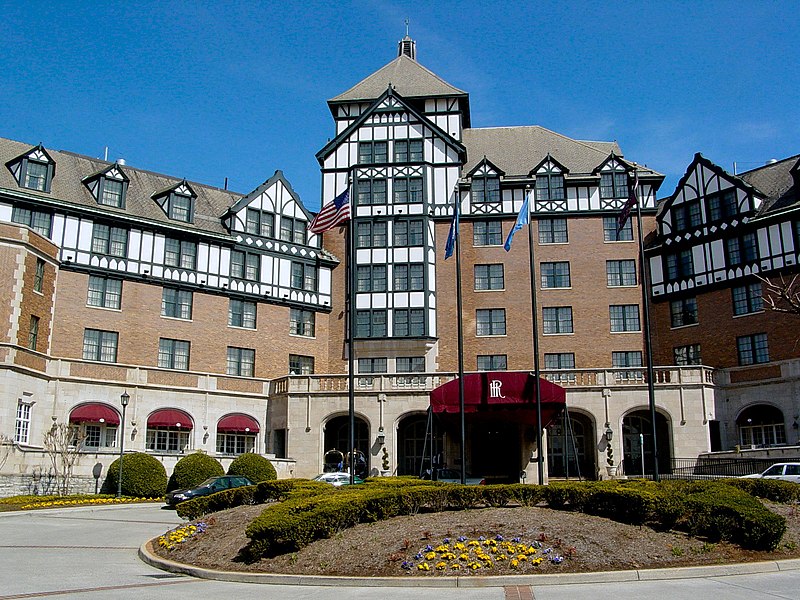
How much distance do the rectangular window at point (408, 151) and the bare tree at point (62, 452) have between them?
83.2 feet

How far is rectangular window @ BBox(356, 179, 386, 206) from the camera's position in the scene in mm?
52625

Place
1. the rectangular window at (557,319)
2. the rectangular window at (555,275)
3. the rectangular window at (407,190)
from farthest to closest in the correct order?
the rectangular window at (407,190) → the rectangular window at (555,275) → the rectangular window at (557,319)

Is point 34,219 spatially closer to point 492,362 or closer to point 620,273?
point 492,362

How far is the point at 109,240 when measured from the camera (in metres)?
44.6

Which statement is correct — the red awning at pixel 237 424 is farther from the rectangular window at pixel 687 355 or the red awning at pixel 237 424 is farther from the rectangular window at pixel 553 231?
the rectangular window at pixel 687 355

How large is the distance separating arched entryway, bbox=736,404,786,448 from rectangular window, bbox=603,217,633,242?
1312 centimetres

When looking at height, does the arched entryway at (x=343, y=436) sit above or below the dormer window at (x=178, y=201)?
below

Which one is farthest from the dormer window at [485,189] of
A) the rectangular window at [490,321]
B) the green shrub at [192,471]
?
the green shrub at [192,471]

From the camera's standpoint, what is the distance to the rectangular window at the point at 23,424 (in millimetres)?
37781

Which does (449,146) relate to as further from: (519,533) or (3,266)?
(519,533)

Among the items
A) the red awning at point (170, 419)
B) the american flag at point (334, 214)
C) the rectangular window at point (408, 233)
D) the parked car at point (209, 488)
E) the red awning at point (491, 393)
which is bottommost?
the parked car at point (209, 488)

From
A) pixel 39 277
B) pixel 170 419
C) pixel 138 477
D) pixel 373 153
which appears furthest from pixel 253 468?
pixel 373 153

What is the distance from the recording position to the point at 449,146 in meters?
53.3

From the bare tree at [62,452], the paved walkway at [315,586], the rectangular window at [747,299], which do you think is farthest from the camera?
the rectangular window at [747,299]
